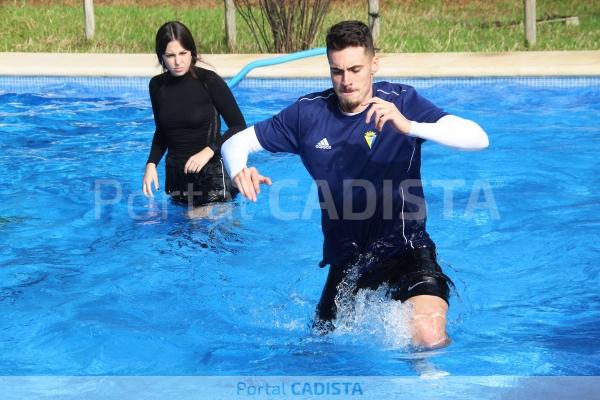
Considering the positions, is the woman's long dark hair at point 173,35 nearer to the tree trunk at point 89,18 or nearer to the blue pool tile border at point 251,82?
the blue pool tile border at point 251,82

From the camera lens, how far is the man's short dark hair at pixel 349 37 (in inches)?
174

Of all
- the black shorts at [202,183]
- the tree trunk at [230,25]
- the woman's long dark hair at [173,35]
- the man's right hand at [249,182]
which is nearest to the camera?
the man's right hand at [249,182]

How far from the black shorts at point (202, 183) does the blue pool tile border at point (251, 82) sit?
488cm

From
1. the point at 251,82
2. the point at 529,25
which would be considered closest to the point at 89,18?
the point at 251,82

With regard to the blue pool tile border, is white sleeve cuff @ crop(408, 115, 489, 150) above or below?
above

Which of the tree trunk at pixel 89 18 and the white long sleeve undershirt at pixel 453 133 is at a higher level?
the tree trunk at pixel 89 18

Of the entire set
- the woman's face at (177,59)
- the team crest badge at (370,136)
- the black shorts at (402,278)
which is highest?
the woman's face at (177,59)

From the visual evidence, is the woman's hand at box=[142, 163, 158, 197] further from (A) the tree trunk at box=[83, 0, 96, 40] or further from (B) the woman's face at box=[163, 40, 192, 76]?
(A) the tree trunk at box=[83, 0, 96, 40]

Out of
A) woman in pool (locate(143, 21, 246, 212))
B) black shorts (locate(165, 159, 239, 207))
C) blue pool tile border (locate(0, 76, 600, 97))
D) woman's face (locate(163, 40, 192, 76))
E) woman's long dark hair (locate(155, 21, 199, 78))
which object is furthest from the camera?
blue pool tile border (locate(0, 76, 600, 97))

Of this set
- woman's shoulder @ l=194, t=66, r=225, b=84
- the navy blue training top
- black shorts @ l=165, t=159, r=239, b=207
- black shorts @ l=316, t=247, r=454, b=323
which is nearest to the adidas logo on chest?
the navy blue training top

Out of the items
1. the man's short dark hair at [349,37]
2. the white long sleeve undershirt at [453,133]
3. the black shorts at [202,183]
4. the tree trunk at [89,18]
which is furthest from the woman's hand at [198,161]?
the tree trunk at [89,18]

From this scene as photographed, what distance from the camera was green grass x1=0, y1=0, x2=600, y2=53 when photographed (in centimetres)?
1395

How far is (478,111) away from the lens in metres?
10.9

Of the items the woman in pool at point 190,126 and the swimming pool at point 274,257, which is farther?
the woman in pool at point 190,126
